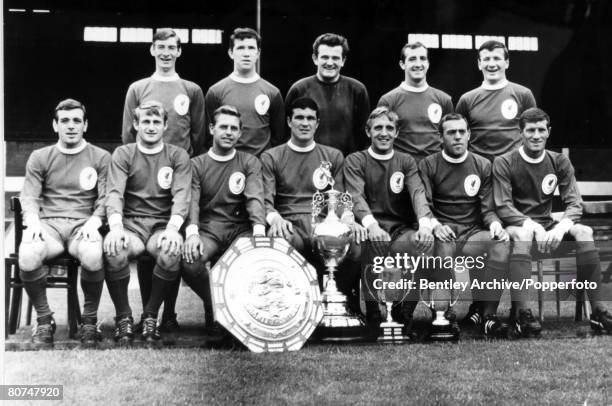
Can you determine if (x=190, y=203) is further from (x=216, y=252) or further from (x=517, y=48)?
(x=517, y=48)

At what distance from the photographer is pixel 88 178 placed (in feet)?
12.0

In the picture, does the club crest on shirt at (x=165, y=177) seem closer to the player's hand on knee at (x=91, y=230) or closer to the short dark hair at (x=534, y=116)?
the player's hand on knee at (x=91, y=230)

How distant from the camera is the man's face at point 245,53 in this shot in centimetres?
414

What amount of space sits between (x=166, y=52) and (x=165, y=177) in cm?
80

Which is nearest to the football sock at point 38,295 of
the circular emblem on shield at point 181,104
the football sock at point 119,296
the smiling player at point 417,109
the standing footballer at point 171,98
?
the football sock at point 119,296

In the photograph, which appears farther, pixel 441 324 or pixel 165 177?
pixel 165 177

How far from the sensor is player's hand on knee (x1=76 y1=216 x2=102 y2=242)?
3.40 meters

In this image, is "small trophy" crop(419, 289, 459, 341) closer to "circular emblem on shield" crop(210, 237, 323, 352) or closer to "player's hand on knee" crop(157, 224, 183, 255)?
"circular emblem on shield" crop(210, 237, 323, 352)

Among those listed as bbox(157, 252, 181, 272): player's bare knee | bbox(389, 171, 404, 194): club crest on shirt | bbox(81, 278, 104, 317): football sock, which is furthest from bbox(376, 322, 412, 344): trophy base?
bbox(81, 278, 104, 317): football sock

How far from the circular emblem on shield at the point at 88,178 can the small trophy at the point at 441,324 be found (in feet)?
5.51

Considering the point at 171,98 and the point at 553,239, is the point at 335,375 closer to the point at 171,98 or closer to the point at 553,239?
the point at 553,239

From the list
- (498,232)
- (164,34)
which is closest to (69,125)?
(164,34)

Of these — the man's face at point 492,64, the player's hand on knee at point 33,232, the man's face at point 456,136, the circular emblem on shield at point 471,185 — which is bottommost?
the player's hand on knee at point 33,232

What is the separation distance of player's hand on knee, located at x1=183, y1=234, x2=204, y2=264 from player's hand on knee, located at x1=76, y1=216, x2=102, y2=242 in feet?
1.29
